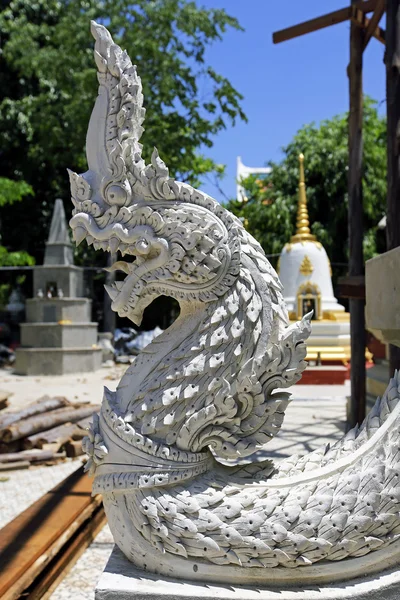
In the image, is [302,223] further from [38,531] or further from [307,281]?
[38,531]

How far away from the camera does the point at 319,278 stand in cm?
1436

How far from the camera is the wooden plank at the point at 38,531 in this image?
2408 mm

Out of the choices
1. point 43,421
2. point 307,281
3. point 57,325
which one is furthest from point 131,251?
point 307,281

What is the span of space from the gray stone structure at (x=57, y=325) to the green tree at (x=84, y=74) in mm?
3204

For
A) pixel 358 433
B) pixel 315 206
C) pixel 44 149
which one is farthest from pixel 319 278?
pixel 358 433

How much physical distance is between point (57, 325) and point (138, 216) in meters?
11.5

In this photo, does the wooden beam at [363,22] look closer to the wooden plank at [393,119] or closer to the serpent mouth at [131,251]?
the wooden plank at [393,119]

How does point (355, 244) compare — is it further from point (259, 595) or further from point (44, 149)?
point (44, 149)

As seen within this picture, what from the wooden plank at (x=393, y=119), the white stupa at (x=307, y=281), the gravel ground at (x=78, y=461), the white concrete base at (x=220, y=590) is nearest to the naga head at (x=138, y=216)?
the white concrete base at (x=220, y=590)

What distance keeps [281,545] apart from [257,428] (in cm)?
37

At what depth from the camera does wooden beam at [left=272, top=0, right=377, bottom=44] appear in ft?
17.8

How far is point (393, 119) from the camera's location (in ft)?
14.8

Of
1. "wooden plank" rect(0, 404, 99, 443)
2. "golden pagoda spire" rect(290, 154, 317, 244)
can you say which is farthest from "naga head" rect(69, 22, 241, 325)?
"golden pagoda spire" rect(290, 154, 317, 244)

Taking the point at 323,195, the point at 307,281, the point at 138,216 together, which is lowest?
the point at 138,216
